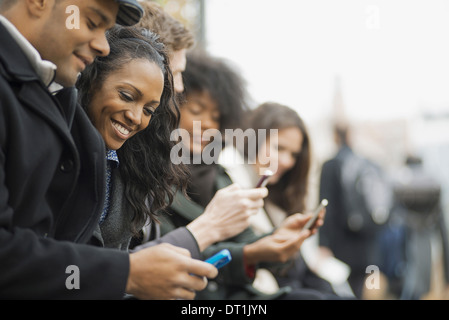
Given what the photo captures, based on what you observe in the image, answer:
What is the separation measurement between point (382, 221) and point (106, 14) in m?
3.53

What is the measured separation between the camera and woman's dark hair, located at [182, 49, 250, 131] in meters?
2.18

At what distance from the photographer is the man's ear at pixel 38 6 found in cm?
101

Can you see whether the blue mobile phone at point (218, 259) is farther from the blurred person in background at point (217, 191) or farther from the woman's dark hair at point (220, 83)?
the woman's dark hair at point (220, 83)

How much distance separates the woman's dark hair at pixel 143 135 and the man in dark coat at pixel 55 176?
0.13 meters

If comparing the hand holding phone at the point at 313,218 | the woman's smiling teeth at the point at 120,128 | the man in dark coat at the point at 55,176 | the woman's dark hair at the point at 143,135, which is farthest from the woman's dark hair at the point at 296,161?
the man in dark coat at the point at 55,176

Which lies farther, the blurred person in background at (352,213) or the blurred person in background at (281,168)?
the blurred person in background at (352,213)

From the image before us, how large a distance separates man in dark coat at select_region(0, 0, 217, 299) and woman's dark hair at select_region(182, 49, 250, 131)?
106 centimetres

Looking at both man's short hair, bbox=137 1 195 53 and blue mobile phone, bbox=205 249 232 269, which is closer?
blue mobile phone, bbox=205 249 232 269

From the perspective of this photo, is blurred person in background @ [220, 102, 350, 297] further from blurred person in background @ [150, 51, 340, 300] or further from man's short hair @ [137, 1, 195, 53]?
man's short hair @ [137, 1, 195, 53]

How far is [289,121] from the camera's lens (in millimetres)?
2697

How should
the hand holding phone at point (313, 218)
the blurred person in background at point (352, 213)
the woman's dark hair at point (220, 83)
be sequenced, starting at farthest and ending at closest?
the blurred person in background at point (352, 213)
the woman's dark hair at point (220, 83)
the hand holding phone at point (313, 218)

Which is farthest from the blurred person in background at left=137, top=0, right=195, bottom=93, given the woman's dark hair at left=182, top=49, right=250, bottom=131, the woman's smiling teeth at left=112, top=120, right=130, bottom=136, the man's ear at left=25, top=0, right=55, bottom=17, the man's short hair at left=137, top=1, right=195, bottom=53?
the man's ear at left=25, top=0, right=55, bottom=17
